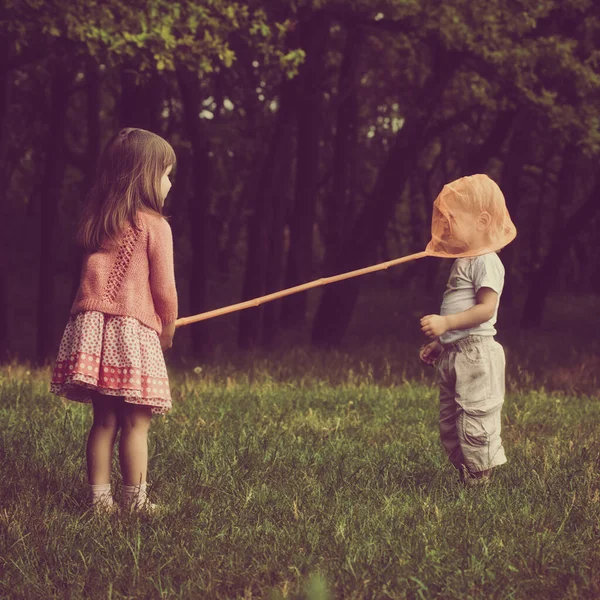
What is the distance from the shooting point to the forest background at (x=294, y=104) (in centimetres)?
1120

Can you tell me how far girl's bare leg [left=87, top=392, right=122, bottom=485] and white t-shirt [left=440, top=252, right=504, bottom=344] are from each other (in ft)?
5.70

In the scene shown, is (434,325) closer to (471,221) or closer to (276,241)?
(471,221)

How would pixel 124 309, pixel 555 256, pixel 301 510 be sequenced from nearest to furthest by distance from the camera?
pixel 301 510 → pixel 124 309 → pixel 555 256

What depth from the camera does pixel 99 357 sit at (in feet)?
15.1

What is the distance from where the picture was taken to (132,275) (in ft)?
15.4

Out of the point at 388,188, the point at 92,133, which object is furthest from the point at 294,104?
the point at 92,133

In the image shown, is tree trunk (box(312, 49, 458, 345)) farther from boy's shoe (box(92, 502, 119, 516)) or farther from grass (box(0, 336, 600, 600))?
boy's shoe (box(92, 502, 119, 516))

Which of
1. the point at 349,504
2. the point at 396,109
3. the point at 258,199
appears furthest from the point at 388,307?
the point at 349,504

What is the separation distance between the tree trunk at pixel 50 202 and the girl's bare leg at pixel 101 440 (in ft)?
39.3

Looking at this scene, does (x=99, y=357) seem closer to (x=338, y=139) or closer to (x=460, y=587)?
(x=460, y=587)

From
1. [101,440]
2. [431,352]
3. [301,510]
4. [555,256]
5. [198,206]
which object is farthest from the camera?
[555,256]

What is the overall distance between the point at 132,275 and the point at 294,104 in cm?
1168

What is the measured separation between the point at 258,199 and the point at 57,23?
7193mm

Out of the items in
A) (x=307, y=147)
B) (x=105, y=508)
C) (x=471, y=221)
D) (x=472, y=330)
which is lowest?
(x=105, y=508)
